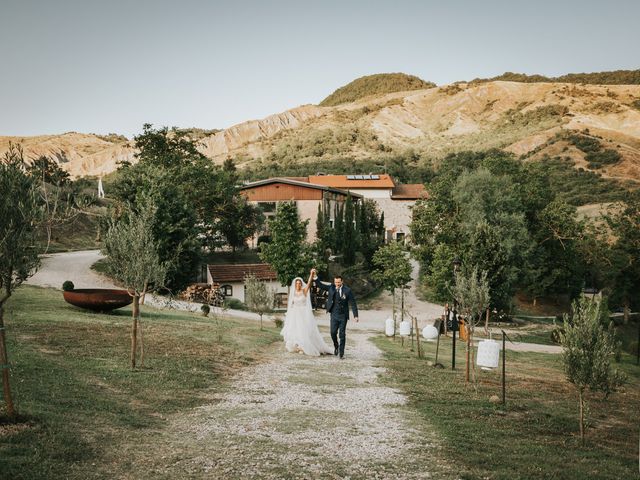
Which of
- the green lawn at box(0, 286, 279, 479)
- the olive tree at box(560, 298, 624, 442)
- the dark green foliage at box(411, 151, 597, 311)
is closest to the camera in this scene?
the green lawn at box(0, 286, 279, 479)

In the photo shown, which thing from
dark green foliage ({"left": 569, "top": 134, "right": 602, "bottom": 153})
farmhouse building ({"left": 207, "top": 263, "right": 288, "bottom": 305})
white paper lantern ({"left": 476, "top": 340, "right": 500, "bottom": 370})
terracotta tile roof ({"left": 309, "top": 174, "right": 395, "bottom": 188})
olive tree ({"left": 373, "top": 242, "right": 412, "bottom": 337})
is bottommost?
farmhouse building ({"left": 207, "top": 263, "right": 288, "bottom": 305})

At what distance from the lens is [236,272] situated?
37.5m

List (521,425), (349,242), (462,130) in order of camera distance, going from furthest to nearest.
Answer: (462,130) → (349,242) → (521,425)

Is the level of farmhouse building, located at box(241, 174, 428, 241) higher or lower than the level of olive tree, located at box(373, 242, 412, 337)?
higher

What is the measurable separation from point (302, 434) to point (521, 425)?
4126mm

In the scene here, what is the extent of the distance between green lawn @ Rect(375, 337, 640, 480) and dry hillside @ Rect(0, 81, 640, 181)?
244ft

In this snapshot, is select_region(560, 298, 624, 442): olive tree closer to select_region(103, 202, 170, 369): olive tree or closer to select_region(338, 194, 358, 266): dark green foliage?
select_region(103, 202, 170, 369): olive tree

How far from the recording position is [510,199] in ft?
130

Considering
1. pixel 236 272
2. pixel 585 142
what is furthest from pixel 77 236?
pixel 585 142

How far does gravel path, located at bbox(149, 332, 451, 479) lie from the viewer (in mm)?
6012

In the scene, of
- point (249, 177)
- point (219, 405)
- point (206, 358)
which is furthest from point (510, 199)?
point (249, 177)

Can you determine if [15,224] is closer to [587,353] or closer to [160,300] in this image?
[587,353]

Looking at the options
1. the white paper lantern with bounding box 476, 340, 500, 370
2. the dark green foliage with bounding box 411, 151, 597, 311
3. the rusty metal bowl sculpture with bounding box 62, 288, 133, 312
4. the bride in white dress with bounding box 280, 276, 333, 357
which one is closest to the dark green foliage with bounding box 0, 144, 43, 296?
the bride in white dress with bounding box 280, 276, 333, 357

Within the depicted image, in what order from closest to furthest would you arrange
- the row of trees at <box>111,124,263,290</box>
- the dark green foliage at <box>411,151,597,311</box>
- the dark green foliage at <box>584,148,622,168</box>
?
the row of trees at <box>111,124,263,290</box> < the dark green foliage at <box>411,151,597,311</box> < the dark green foliage at <box>584,148,622,168</box>
